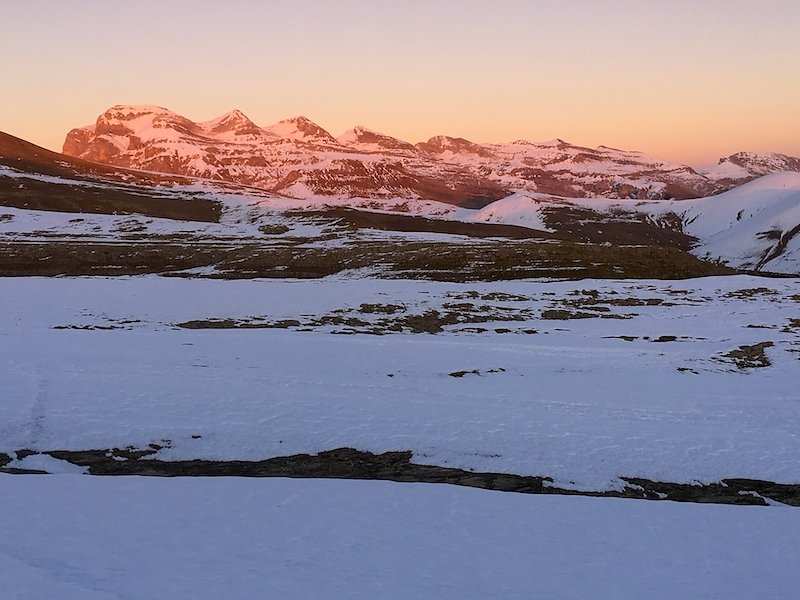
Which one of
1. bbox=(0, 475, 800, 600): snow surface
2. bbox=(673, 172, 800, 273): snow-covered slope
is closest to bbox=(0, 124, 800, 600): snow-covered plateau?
bbox=(0, 475, 800, 600): snow surface

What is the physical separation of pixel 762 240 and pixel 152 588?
170 metres

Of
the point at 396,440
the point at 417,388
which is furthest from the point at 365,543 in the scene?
the point at 417,388

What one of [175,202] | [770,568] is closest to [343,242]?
[770,568]

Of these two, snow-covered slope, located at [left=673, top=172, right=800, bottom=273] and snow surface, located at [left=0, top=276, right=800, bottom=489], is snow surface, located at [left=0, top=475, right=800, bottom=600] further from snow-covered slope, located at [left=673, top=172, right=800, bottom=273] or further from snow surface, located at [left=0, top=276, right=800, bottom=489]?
snow-covered slope, located at [left=673, top=172, right=800, bottom=273]

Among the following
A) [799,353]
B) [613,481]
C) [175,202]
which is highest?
[175,202]

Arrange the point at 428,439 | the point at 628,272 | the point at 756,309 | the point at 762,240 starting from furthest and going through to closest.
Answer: the point at 762,240 < the point at 628,272 < the point at 756,309 < the point at 428,439

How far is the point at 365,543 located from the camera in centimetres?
1373

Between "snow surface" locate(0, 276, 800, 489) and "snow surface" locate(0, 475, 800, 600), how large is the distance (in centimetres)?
321

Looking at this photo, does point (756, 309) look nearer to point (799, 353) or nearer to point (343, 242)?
point (799, 353)

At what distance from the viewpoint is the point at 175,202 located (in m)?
163

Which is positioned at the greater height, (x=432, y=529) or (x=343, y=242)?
(x=343, y=242)

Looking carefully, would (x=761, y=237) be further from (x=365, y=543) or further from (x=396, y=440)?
(x=365, y=543)

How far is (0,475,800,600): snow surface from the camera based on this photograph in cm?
1157

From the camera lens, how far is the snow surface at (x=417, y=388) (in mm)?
20453
